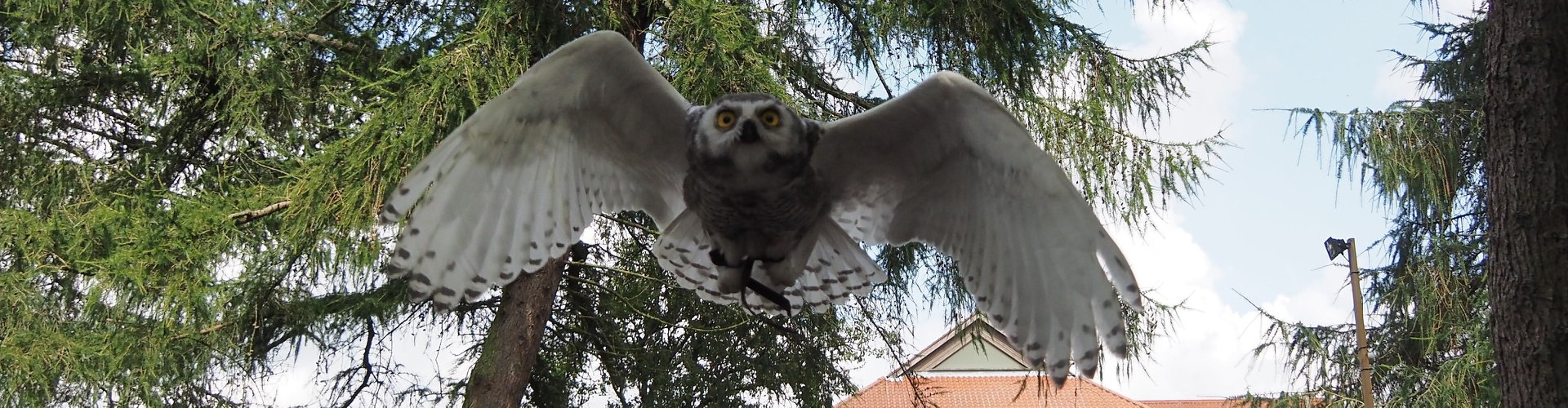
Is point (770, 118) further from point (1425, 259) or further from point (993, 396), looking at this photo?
point (993, 396)

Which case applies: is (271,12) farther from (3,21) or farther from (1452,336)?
(1452,336)

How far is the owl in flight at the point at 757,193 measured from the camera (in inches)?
94.8

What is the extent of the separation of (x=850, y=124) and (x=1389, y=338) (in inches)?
282

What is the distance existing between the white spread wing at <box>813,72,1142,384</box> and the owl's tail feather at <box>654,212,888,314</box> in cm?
9

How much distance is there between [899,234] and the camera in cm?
300

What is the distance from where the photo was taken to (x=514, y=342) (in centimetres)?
520

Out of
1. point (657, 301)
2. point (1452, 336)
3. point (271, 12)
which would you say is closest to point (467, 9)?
point (271, 12)

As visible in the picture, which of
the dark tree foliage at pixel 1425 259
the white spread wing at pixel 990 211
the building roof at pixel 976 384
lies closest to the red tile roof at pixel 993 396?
the building roof at pixel 976 384

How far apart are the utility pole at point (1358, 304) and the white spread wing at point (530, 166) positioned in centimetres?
537

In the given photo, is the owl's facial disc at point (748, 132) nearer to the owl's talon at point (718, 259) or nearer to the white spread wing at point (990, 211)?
the white spread wing at point (990, 211)

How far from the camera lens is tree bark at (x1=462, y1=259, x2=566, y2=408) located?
16.7 feet

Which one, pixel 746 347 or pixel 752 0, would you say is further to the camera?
pixel 746 347

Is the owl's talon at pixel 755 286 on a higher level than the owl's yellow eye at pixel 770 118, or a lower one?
lower

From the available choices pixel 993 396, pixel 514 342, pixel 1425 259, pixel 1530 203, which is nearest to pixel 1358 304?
pixel 1425 259
